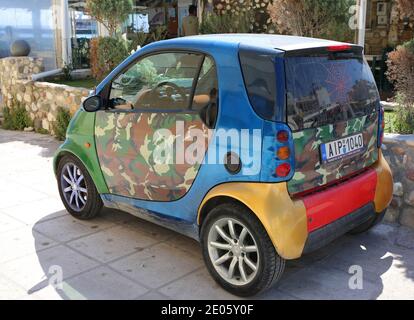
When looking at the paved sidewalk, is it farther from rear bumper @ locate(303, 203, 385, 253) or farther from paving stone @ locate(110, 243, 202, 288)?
rear bumper @ locate(303, 203, 385, 253)

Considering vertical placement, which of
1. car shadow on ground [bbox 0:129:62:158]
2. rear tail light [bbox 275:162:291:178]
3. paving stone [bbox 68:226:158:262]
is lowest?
→ paving stone [bbox 68:226:158:262]

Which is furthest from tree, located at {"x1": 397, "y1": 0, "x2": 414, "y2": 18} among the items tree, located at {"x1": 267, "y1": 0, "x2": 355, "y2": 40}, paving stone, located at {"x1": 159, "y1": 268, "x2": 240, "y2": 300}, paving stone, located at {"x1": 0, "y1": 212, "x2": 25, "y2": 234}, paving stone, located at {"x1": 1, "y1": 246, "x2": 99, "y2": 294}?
paving stone, located at {"x1": 0, "y1": 212, "x2": 25, "y2": 234}

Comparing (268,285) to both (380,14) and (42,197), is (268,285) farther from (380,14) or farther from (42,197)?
(380,14)

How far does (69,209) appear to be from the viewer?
4.93 meters

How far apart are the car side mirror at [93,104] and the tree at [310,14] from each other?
3.49 metres

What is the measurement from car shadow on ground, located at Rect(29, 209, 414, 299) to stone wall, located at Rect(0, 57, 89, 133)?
13.1 ft

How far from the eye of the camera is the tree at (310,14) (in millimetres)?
6712

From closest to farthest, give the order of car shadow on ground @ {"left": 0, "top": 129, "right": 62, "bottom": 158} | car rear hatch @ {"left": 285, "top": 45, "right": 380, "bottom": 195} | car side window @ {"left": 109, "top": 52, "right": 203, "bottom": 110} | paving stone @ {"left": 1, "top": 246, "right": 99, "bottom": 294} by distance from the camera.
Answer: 1. car rear hatch @ {"left": 285, "top": 45, "right": 380, "bottom": 195}
2. paving stone @ {"left": 1, "top": 246, "right": 99, "bottom": 294}
3. car side window @ {"left": 109, "top": 52, "right": 203, "bottom": 110}
4. car shadow on ground @ {"left": 0, "top": 129, "right": 62, "bottom": 158}

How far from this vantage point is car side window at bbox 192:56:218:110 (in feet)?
11.6

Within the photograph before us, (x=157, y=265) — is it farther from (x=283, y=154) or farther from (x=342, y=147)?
(x=342, y=147)

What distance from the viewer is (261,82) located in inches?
127

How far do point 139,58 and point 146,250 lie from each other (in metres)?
1.58

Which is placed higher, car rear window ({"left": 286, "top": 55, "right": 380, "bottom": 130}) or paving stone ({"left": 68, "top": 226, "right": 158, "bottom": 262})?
car rear window ({"left": 286, "top": 55, "right": 380, "bottom": 130})

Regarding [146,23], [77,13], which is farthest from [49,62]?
[146,23]
